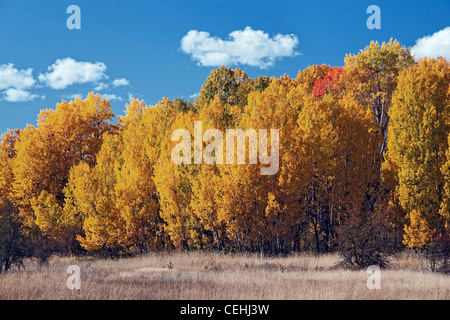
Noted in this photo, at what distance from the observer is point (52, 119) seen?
44344 mm

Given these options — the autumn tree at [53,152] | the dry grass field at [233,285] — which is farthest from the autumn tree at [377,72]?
the autumn tree at [53,152]

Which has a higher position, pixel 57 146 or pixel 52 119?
pixel 52 119

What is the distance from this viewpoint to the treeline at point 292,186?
2541 cm

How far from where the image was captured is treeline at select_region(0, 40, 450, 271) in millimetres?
25406

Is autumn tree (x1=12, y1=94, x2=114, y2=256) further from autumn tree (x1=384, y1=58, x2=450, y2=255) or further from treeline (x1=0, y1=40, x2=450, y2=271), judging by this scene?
autumn tree (x1=384, y1=58, x2=450, y2=255)

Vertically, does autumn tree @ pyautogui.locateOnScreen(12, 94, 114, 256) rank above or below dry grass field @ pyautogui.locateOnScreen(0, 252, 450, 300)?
above

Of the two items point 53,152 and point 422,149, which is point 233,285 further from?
point 53,152

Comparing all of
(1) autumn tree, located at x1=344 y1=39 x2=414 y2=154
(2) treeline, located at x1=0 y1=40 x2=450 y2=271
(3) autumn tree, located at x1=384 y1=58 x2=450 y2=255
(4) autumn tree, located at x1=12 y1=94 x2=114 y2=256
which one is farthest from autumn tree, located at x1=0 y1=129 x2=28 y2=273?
(1) autumn tree, located at x1=344 y1=39 x2=414 y2=154

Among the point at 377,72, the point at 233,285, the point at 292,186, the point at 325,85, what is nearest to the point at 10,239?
the point at 233,285

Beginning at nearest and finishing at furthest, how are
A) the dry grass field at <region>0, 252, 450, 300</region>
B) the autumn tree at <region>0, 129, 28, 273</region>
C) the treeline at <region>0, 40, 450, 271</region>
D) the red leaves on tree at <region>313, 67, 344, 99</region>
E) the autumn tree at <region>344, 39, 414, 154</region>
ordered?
the dry grass field at <region>0, 252, 450, 300</region> < the autumn tree at <region>0, 129, 28, 273</region> < the treeline at <region>0, 40, 450, 271</region> < the autumn tree at <region>344, 39, 414, 154</region> < the red leaves on tree at <region>313, 67, 344, 99</region>

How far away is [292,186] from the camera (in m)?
26.7
